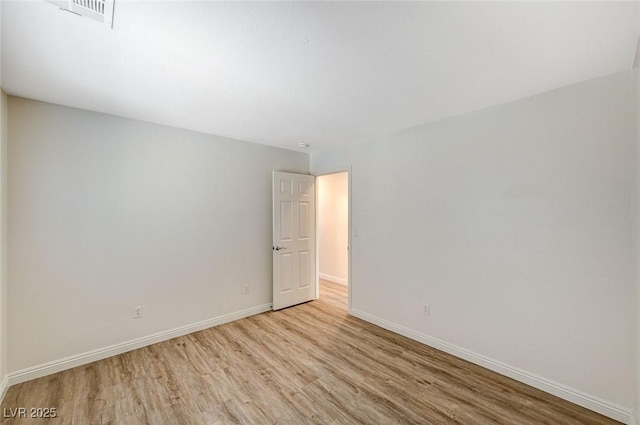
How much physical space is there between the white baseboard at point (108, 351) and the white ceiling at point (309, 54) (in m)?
2.31

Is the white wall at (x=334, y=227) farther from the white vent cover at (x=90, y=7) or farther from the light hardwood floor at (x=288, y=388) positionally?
the white vent cover at (x=90, y=7)

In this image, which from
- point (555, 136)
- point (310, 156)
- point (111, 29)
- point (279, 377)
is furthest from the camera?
point (310, 156)

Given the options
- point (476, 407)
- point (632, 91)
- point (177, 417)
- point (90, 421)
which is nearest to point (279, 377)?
point (177, 417)

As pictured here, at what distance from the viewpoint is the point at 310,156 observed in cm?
437

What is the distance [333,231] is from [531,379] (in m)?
3.82

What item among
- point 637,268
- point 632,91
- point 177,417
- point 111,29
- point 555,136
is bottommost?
point 177,417

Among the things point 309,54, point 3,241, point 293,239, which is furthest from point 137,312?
point 309,54

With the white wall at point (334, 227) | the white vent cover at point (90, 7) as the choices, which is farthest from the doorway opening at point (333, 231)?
the white vent cover at point (90, 7)

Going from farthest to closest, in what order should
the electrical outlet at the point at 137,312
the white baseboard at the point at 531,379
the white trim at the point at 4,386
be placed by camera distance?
1. the electrical outlet at the point at 137,312
2. the white trim at the point at 4,386
3. the white baseboard at the point at 531,379

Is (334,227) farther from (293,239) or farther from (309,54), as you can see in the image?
(309,54)

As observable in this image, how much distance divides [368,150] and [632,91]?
2233 mm

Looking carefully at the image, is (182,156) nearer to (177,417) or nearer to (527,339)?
(177,417)

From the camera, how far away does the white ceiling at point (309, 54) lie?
129cm

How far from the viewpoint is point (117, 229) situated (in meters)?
2.64
